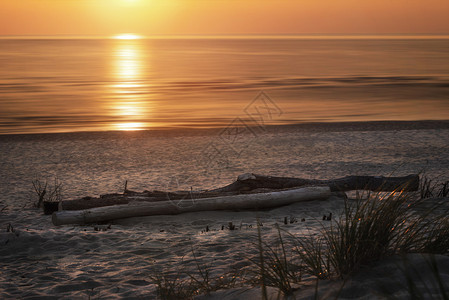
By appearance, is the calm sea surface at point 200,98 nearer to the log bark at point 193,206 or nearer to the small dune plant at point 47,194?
the small dune plant at point 47,194

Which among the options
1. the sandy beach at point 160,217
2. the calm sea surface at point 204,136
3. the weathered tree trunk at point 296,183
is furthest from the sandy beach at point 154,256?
the calm sea surface at point 204,136

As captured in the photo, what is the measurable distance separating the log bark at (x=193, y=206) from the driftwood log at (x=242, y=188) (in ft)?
0.69

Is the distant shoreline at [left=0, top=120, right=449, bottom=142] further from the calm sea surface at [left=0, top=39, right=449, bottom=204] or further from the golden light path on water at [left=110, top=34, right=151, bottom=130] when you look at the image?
the golden light path on water at [left=110, top=34, right=151, bottom=130]

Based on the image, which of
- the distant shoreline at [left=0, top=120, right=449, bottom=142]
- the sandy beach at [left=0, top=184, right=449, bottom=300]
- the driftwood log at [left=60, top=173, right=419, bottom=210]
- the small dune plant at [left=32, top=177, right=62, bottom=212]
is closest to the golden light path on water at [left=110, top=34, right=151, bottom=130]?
the distant shoreline at [left=0, top=120, right=449, bottom=142]

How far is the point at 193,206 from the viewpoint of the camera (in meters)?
7.36

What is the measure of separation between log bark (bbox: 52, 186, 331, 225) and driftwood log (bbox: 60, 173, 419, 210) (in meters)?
0.21

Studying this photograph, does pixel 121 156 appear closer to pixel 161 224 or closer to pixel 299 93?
pixel 161 224

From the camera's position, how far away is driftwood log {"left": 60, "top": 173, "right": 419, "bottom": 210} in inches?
288

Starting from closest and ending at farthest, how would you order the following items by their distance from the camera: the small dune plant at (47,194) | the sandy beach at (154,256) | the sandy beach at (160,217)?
the sandy beach at (154,256)
the sandy beach at (160,217)
the small dune plant at (47,194)

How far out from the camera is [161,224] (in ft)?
22.8

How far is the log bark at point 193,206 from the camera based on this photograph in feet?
22.8

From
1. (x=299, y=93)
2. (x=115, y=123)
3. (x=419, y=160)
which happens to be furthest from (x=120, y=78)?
(x=419, y=160)

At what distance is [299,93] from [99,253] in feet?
99.4

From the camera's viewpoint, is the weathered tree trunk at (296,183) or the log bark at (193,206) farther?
the weathered tree trunk at (296,183)
